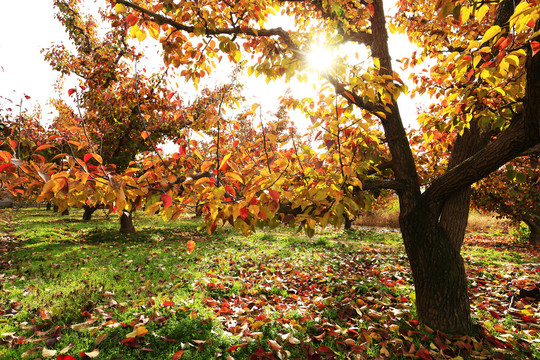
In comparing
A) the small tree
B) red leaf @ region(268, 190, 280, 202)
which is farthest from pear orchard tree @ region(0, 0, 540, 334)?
the small tree

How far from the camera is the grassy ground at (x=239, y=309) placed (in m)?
2.95

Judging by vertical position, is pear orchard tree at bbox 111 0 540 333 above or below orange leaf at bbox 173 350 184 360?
above

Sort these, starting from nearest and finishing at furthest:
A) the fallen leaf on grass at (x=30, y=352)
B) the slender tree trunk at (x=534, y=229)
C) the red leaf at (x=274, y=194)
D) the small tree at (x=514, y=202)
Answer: the red leaf at (x=274, y=194)
the fallen leaf on grass at (x=30, y=352)
the small tree at (x=514, y=202)
the slender tree trunk at (x=534, y=229)

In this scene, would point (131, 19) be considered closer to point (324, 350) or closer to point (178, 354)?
point (178, 354)

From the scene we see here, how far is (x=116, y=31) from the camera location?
9133mm

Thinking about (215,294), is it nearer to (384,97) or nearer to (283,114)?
→ (384,97)

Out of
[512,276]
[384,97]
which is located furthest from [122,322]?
[512,276]

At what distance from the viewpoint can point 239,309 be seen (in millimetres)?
4090

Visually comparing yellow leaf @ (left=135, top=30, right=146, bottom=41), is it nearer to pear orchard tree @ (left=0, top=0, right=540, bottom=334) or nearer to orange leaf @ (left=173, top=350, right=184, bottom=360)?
pear orchard tree @ (left=0, top=0, right=540, bottom=334)

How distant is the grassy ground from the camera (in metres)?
2.95

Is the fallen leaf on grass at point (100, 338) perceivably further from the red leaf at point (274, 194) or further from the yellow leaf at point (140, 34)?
the yellow leaf at point (140, 34)

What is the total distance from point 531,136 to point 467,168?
648mm

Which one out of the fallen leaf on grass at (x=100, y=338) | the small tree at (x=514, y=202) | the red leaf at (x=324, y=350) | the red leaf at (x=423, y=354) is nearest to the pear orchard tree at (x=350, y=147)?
the red leaf at (x=423, y=354)

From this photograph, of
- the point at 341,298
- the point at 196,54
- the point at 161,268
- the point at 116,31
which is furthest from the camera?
the point at 116,31
